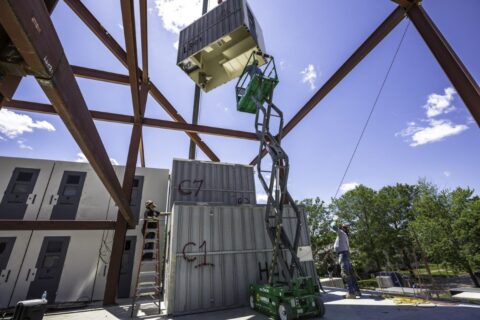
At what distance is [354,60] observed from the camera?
369 inches

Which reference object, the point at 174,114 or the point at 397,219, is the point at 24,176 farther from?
the point at 397,219

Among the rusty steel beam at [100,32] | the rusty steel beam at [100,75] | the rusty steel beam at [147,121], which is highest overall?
the rusty steel beam at [100,32]

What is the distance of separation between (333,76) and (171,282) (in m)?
10.4

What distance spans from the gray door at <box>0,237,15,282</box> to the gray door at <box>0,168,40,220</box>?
118 centimetres

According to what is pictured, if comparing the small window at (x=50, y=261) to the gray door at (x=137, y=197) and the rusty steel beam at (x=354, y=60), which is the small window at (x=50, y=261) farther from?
the rusty steel beam at (x=354, y=60)

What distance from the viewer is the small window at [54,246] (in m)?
11.8

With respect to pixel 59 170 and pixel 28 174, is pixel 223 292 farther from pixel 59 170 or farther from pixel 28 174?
pixel 28 174

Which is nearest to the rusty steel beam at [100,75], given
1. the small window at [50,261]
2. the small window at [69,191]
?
the small window at [69,191]

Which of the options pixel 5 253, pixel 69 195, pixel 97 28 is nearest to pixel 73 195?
pixel 69 195

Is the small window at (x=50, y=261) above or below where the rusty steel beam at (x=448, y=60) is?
below

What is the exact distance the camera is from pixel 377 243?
35.6 m

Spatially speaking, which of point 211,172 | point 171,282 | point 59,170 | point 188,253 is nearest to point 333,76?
point 211,172

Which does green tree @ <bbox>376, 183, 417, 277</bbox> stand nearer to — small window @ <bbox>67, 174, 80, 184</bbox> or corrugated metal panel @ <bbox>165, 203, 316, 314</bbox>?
corrugated metal panel @ <bbox>165, 203, 316, 314</bbox>

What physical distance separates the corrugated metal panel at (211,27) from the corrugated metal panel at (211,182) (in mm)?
5460
